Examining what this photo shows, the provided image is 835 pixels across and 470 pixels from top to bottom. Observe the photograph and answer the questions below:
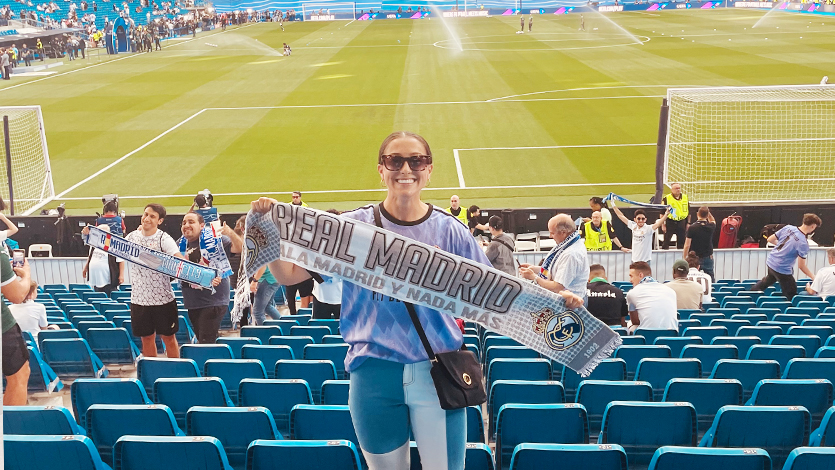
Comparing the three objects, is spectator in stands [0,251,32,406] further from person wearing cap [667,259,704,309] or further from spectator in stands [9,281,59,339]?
person wearing cap [667,259,704,309]

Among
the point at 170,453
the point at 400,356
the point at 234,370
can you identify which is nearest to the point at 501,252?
the point at 234,370

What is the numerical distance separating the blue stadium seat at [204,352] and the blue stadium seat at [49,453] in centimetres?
313

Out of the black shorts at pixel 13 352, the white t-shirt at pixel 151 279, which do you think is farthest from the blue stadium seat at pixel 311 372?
the white t-shirt at pixel 151 279

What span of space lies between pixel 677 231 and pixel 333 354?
41.8ft

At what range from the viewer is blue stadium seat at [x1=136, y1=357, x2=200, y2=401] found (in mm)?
6355

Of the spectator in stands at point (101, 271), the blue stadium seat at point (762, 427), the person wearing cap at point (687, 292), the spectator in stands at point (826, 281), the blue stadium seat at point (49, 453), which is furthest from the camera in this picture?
the spectator in stands at point (101, 271)

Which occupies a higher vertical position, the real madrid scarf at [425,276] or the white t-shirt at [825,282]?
the real madrid scarf at [425,276]

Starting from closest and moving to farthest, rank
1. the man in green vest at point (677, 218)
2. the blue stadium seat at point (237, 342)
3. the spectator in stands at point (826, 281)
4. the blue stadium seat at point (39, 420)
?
1. the blue stadium seat at point (39, 420)
2. the blue stadium seat at point (237, 342)
3. the spectator in stands at point (826, 281)
4. the man in green vest at point (677, 218)

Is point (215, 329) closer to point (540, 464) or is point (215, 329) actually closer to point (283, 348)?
point (283, 348)

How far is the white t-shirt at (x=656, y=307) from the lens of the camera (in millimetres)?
8719

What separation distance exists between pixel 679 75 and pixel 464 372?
142ft

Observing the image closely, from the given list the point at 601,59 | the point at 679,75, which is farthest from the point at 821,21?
the point at 679,75

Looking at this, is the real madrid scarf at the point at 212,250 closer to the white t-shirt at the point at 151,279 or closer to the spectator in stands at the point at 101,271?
the white t-shirt at the point at 151,279

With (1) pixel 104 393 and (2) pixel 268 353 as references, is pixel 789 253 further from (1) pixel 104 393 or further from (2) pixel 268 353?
(1) pixel 104 393
